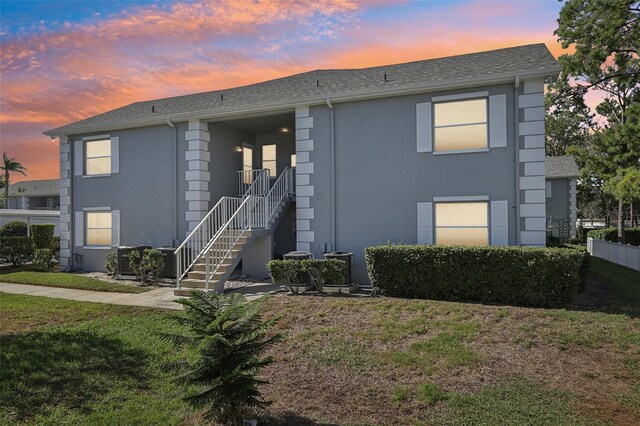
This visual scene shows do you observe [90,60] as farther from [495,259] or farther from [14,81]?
[495,259]

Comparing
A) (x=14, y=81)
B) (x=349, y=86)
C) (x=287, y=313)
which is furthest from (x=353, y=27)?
(x=14, y=81)

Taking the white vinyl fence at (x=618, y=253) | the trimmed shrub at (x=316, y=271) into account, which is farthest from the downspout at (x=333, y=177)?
the white vinyl fence at (x=618, y=253)

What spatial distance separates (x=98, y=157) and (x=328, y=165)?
8978 mm

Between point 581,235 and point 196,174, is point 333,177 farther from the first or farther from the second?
point 581,235

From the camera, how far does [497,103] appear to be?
9.96 metres

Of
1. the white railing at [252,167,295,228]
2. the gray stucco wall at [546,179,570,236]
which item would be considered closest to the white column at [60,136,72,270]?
the white railing at [252,167,295,228]

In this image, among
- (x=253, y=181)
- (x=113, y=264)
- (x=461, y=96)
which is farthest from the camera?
(x=253, y=181)

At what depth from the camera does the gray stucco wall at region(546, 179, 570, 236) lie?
2744 centimetres

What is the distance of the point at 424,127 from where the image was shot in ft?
34.8

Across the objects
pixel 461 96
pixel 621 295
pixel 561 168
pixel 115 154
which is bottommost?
pixel 621 295

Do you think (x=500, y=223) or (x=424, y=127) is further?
(x=424, y=127)

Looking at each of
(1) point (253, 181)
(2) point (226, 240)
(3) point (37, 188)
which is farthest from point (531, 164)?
(3) point (37, 188)

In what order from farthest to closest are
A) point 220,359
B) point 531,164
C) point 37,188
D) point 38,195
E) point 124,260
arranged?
point 37,188, point 38,195, point 124,260, point 531,164, point 220,359

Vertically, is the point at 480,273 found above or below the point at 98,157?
below
